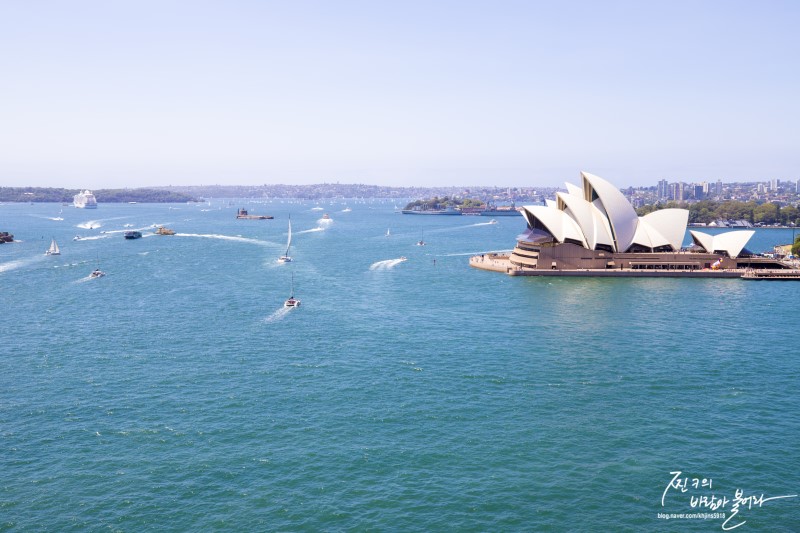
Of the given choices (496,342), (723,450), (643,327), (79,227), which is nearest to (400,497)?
(723,450)

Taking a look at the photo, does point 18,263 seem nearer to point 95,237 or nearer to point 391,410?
point 95,237

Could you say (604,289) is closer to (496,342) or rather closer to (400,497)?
(496,342)

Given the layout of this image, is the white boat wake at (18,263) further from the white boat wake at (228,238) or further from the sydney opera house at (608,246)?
the sydney opera house at (608,246)

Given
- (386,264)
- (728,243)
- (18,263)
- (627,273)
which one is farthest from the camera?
(386,264)

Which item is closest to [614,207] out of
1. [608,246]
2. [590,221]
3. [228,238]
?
[590,221]

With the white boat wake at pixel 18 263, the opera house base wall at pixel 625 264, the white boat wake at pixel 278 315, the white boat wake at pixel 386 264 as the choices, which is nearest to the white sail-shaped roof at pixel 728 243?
the opera house base wall at pixel 625 264

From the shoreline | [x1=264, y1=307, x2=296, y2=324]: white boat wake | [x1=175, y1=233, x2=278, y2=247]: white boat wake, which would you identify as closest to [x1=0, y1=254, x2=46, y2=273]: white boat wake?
[x1=175, y1=233, x2=278, y2=247]: white boat wake
